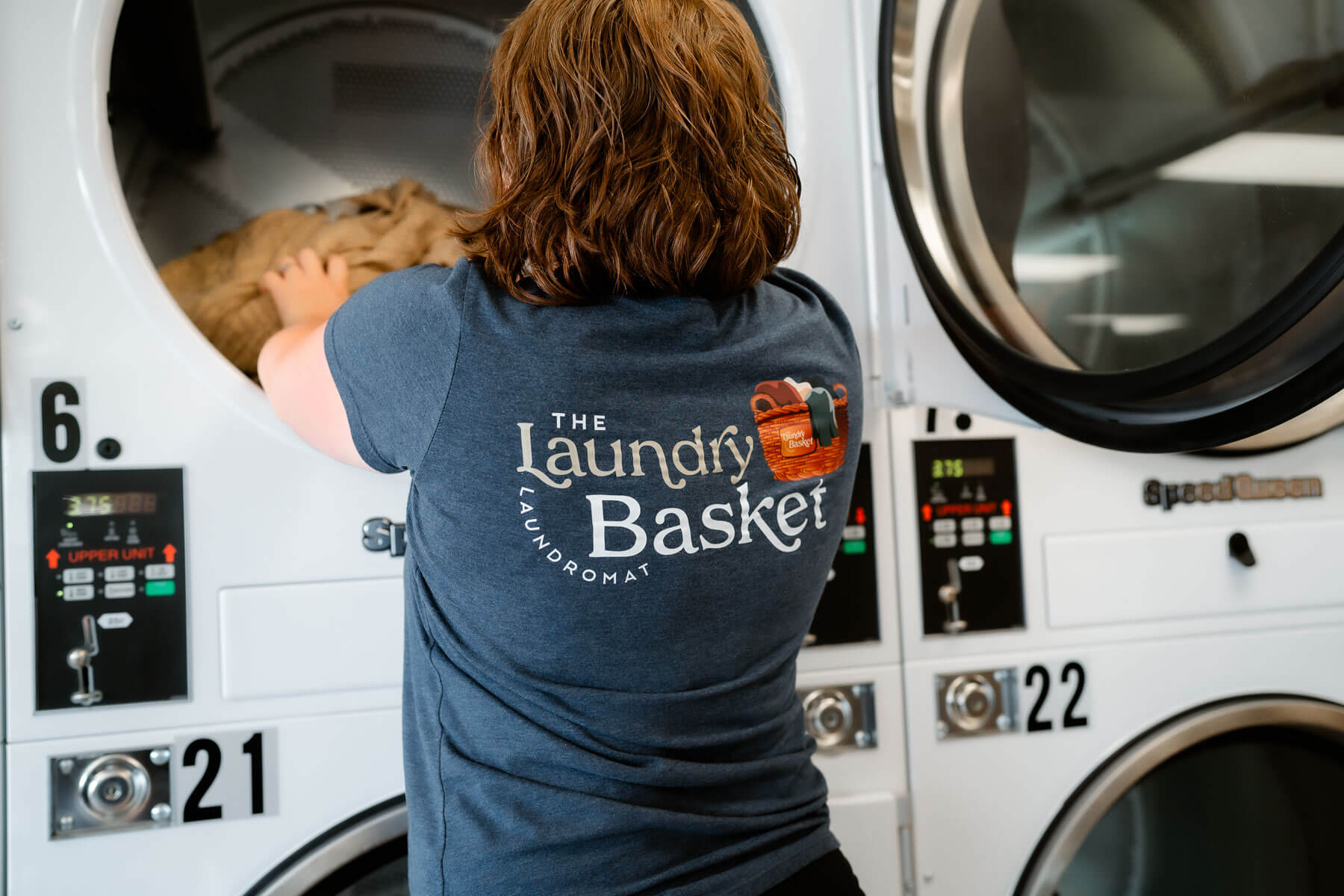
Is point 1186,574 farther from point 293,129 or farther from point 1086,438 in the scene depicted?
point 293,129

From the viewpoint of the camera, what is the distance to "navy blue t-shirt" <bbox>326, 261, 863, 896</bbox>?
651 millimetres

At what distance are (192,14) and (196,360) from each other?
21.9 inches

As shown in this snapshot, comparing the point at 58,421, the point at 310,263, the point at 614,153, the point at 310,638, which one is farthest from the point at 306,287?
the point at 614,153

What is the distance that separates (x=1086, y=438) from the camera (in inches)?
34.9

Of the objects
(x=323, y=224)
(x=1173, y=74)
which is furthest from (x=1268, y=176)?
(x=323, y=224)

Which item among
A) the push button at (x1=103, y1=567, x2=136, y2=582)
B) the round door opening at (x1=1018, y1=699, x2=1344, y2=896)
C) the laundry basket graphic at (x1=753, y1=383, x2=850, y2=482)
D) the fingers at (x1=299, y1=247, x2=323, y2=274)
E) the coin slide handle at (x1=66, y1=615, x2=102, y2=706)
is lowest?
the round door opening at (x1=1018, y1=699, x2=1344, y2=896)

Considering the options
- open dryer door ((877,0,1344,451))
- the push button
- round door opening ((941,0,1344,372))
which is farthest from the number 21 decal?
round door opening ((941,0,1344,372))

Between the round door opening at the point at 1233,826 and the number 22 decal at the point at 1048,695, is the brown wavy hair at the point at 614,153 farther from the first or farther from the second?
the round door opening at the point at 1233,826

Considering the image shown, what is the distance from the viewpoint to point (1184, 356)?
2.49 ft

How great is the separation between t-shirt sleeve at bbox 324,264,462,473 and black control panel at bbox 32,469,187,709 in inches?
13.2

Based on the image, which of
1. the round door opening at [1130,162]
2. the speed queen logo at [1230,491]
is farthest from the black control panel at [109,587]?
the speed queen logo at [1230,491]

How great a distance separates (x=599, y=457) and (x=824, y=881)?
44 centimetres

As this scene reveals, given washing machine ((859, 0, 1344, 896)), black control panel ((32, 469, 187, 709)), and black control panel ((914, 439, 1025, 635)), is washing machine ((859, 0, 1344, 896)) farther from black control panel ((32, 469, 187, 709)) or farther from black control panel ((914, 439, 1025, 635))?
black control panel ((32, 469, 187, 709))

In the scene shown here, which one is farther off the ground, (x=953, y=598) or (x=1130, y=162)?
(x=1130, y=162)
